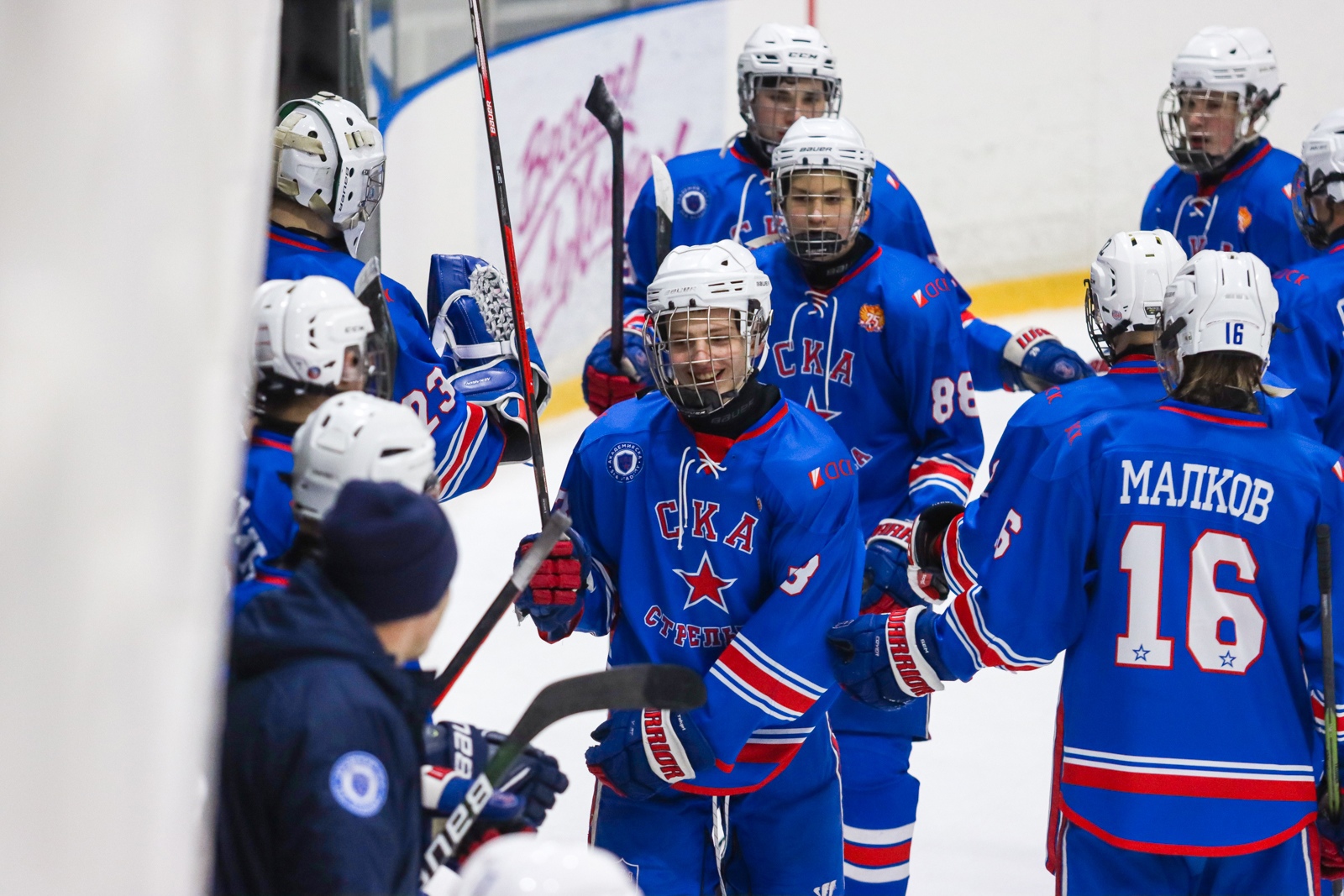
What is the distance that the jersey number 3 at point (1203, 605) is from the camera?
2184mm

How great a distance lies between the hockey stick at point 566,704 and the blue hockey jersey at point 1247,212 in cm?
287

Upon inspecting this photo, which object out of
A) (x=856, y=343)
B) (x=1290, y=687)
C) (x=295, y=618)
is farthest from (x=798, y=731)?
(x=295, y=618)

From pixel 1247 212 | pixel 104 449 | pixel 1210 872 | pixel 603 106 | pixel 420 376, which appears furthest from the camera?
pixel 1247 212

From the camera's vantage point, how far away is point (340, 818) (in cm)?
138

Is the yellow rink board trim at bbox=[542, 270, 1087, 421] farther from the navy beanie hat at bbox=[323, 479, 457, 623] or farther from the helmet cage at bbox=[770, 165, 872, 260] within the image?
the navy beanie hat at bbox=[323, 479, 457, 623]

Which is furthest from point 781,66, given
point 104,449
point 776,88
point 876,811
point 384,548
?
point 104,449

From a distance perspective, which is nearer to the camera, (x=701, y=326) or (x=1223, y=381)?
(x=1223, y=381)

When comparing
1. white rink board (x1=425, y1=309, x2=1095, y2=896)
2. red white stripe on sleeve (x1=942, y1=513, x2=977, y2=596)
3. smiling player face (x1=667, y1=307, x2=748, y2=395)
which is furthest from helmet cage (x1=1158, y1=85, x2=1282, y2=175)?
smiling player face (x1=667, y1=307, x2=748, y2=395)

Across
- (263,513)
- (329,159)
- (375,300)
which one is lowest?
(263,513)

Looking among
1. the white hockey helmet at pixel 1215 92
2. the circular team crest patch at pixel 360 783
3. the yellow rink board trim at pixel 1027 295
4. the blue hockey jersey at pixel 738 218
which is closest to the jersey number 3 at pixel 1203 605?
the circular team crest patch at pixel 360 783

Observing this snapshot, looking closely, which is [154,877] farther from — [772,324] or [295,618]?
[772,324]

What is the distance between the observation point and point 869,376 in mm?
3367

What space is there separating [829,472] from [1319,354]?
1500 millimetres

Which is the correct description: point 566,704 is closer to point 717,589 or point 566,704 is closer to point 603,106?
point 717,589
